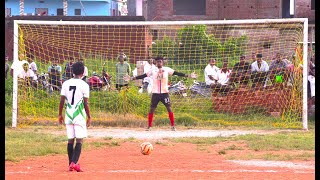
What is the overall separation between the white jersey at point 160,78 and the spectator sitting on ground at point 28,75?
11.4 ft

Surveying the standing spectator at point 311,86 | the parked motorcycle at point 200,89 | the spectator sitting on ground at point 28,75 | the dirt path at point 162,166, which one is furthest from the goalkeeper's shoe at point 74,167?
the standing spectator at point 311,86

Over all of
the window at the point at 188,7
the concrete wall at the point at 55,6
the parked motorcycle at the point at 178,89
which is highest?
the concrete wall at the point at 55,6

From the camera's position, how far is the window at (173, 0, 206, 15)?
2004 inches

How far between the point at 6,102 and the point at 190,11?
30158 millimetres

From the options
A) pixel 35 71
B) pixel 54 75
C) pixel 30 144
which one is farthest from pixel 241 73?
pixel 30 144

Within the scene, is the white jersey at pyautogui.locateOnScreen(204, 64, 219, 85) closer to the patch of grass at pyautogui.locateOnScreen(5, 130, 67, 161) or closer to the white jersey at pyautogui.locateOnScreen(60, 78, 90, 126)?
the patch of grass at pyautogui.locateOnScreen(5, 130, 67, 161)

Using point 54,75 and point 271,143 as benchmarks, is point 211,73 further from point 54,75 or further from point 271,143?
point 271,143

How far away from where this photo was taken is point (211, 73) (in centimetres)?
2114

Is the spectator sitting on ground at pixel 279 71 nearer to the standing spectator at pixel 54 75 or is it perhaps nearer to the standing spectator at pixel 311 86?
the standing spectator at pixel 311 86

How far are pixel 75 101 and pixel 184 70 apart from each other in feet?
36.3

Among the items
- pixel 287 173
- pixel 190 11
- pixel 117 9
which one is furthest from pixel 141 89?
pixel 117 9

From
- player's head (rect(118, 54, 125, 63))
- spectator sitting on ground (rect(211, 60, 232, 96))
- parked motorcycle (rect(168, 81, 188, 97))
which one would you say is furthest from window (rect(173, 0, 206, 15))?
spectator sitting on ground (rect(211, 60, 232, 96))

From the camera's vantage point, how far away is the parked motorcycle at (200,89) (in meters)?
21.4

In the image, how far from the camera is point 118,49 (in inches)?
951
